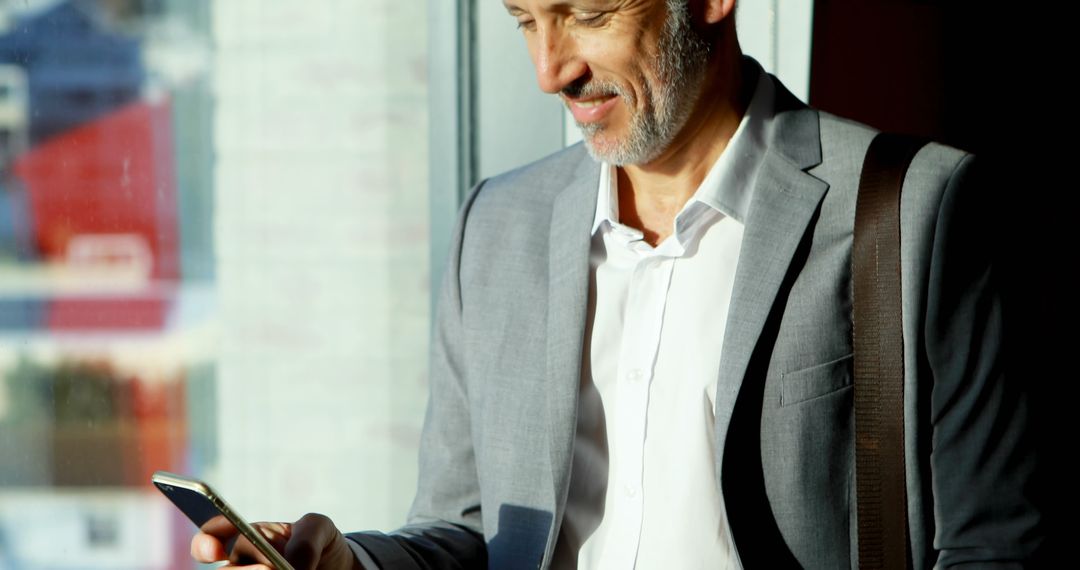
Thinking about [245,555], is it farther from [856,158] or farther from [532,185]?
[856,158]

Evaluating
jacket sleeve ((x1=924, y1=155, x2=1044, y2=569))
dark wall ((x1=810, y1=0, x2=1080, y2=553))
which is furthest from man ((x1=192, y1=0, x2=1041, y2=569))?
dark wall ((x1=810, y1=0, x2=1080, y2=553))

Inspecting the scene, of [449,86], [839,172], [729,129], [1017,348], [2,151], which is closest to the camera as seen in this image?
[1017,348]

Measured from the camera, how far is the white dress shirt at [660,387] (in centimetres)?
154

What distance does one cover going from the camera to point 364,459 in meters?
2.33

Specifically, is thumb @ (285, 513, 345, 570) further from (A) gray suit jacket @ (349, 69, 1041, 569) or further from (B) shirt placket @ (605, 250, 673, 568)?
(B) shirt placket @ (605, 250, 673, 568)

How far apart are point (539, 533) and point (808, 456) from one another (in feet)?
1.37

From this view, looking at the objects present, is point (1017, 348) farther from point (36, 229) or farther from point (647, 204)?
point (36, 229)

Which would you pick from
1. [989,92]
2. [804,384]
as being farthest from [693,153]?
[989,92]

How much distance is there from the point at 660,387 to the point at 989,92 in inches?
73.2

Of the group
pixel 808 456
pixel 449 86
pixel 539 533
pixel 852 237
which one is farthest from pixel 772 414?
pixel 449 86

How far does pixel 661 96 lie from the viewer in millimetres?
1615

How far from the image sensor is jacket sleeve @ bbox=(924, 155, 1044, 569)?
142 centimetres

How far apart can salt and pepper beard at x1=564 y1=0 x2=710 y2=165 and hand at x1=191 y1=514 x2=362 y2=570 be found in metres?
0.66

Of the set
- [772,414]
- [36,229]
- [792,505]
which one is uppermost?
[36,229]
